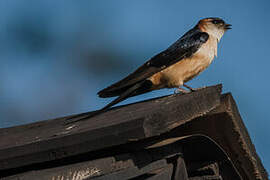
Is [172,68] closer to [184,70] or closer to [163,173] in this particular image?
[184,70]

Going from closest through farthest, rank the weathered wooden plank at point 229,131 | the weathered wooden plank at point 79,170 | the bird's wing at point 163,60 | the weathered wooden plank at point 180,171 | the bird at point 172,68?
the weathered wooden plank at point 79,170, the weathered wooden plank at point 180,171, the weathered wooden plank at point 229,131, the bird's wing at point 163,60, the bird at point 172,68

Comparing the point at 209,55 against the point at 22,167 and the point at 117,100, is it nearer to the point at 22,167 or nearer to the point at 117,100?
the point at 117,100

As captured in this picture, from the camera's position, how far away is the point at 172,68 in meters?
3.95

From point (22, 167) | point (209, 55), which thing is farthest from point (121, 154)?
point (209, 55)

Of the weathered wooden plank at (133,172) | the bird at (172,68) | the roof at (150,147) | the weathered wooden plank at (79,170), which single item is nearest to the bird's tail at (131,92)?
the bird at (172,68)

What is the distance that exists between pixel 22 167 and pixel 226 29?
371 cm

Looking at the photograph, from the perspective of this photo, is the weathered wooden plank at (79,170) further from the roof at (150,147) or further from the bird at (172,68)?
the bird at (172,68)

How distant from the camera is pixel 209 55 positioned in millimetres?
4238

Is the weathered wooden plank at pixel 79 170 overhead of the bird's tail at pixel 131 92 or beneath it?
beneath

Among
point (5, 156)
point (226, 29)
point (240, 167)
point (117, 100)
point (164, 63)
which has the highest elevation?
point (226, 29)

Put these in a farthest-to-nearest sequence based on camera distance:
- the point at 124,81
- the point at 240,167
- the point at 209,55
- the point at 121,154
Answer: the point at 209,55, the point at 124,81, the point at 240,167, the point at 121,154

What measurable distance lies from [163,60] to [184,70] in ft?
0.81

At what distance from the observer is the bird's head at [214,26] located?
5.00 metres

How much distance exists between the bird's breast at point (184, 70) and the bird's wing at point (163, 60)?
0.05 m
